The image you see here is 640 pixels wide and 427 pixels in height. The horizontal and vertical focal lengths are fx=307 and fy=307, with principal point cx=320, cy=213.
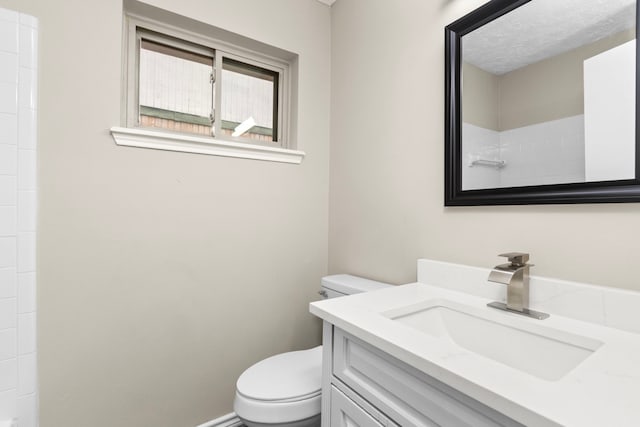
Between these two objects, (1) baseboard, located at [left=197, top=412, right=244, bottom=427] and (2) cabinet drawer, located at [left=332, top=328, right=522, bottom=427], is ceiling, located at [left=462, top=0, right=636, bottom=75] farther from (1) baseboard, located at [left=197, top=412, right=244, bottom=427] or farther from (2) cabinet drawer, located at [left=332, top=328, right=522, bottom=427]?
(1) baseboard, located at [left=197, top=412, right=244, bottom=427]

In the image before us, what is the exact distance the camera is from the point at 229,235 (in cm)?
155

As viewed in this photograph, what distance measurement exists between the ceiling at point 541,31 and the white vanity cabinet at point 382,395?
38.7 inches

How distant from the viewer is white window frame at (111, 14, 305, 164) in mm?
1370

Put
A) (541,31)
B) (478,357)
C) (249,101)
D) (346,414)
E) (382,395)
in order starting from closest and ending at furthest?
1. (478,357)
2. (382,395)
3. (346,414)
4. (541,31)
5. (249,101)

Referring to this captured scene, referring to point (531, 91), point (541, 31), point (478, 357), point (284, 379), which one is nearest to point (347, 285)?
point (284, 379)

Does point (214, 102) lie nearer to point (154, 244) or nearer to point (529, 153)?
point (154, 244)

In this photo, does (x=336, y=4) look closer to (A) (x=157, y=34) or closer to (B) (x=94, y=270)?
(A) (x=157, y=34)

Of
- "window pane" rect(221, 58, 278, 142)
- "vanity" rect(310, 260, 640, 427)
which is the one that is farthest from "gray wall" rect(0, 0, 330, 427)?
"vanity" rect(310, 260, 640, 427)

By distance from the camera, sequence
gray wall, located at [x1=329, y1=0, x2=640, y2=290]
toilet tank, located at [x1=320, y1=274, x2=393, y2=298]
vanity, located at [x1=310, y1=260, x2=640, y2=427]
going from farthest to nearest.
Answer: toilet tank, located at [x1=320, y1=274, x2=393, y2=298], gray wall, located at [x1=329, y1=0, x2=640, y2=290], vanity, located at [x1=310, y1=260, x2=640, y2=427]

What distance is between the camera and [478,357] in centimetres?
59

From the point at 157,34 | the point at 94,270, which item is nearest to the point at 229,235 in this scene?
the point at 94,270

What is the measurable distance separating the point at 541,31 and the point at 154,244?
5.37ft

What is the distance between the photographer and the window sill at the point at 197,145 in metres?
1.30

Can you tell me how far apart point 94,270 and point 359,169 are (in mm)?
1280
